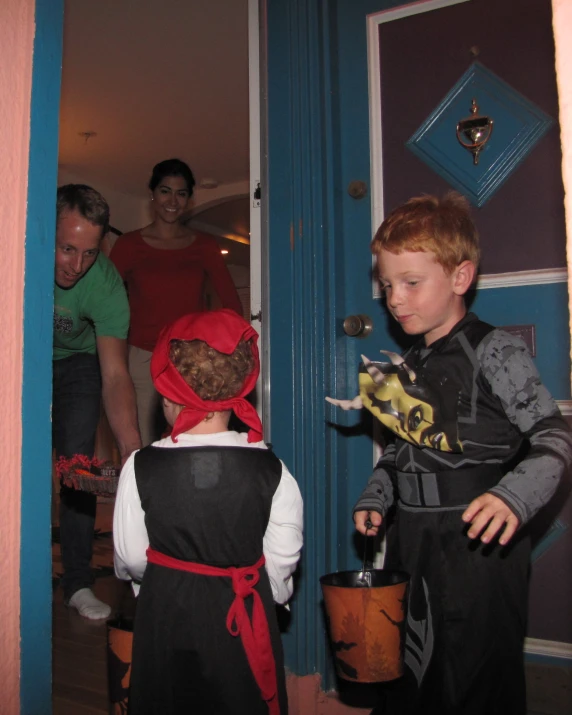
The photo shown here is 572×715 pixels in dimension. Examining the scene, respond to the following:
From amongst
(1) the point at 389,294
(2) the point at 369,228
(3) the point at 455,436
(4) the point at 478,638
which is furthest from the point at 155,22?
(4) the point at 478,638

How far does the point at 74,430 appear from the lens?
298 centimetres

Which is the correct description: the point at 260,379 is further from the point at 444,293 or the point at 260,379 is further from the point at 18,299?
the point at 18,299

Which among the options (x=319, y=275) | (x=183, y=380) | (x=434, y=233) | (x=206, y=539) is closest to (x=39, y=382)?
(x=183, y=380)

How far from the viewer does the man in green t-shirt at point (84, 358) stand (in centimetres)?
254

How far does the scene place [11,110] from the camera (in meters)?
1.12

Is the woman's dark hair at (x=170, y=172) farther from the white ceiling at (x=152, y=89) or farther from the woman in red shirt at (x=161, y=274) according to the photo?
the white ceiling at (x=152, y=89)

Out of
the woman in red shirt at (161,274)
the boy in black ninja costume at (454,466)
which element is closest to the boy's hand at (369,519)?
the boy in black ninja costume at (454,466)

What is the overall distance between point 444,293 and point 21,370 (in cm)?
99

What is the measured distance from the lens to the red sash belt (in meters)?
1.47

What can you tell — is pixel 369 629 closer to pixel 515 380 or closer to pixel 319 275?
pixel 515 380

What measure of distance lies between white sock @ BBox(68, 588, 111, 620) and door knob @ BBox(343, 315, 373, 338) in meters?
1.72

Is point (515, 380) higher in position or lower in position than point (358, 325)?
lower

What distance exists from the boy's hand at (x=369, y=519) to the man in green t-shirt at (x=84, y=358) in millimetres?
993

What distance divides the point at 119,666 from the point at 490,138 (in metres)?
1.81
